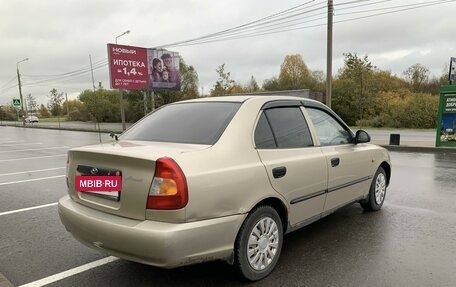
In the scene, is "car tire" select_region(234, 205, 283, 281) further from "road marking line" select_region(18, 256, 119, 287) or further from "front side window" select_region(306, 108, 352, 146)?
"road marking line" select_region(18, 256, 119, 287)

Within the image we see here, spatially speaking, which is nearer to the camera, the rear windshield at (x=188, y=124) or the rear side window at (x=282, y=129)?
the rear windshield at (x=188, y=124)

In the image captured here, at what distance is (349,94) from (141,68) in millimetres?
26125

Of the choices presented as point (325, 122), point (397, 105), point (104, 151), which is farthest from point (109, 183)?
point (397, 105)

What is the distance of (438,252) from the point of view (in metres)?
4.18

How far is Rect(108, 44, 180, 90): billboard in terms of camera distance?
2480 centimetres

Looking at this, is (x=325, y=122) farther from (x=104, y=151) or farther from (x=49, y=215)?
(x=49, y=215)

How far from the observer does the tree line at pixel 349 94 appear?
3619 centimetres

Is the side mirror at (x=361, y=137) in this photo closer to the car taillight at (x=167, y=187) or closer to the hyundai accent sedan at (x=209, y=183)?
the hyundai accent sedan at (x=209, y=183)

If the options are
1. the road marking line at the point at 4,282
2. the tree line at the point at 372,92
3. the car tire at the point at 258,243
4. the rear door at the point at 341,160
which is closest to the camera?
the car tire at the point at 258,243

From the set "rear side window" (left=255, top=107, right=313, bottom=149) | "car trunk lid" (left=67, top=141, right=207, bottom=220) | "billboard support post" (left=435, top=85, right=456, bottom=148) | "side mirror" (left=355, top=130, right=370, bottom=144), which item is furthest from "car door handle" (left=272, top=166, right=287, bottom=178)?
"billboard support post" (left=435, top=85, right=456, bottom=148)

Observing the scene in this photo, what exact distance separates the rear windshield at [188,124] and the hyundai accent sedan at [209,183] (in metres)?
0.01

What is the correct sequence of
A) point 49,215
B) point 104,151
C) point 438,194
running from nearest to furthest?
1. point 104,151
2. point 49,215
3. point 438,194

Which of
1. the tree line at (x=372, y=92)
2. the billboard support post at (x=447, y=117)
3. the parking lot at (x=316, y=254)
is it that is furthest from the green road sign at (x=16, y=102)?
the billboard support post at (x=447, y=117)

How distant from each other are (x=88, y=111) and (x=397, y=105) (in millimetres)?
50108
